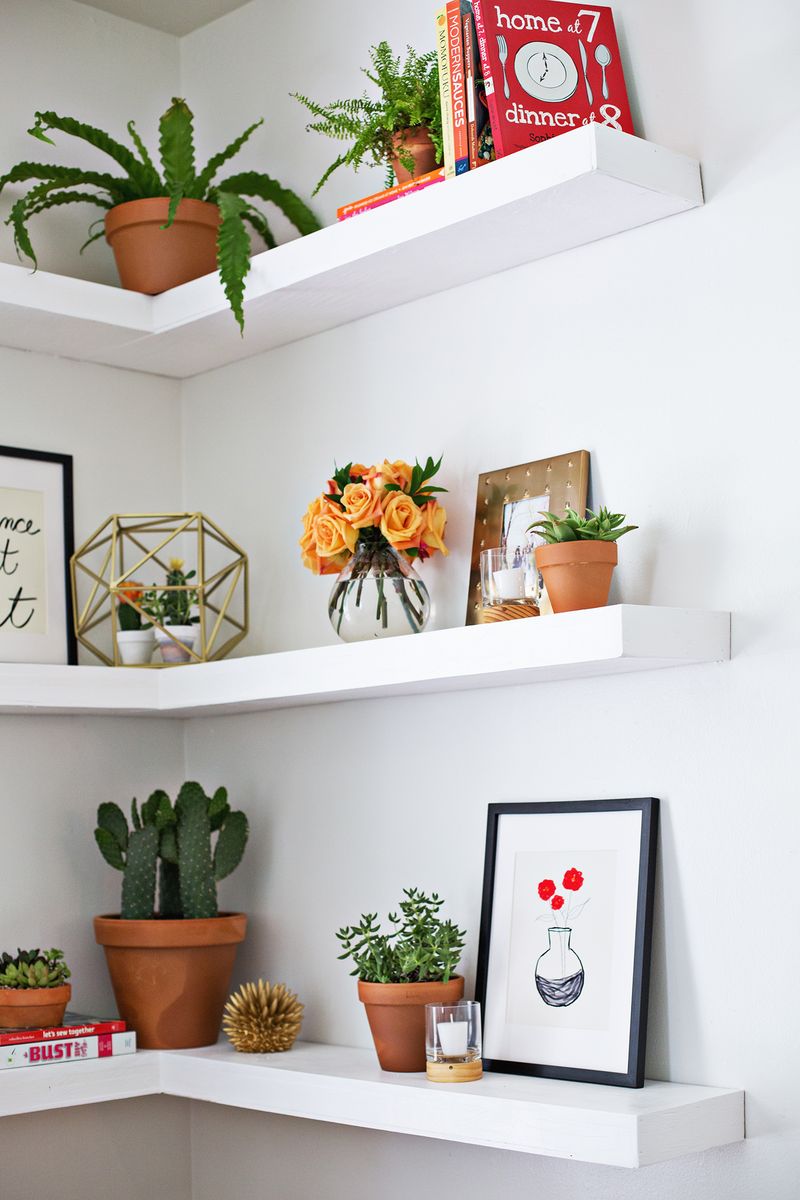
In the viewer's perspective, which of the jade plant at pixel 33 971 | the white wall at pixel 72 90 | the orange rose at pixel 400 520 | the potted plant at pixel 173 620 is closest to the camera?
the orange rose at pixel 400 520

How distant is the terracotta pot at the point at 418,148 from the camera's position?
5.61 feet

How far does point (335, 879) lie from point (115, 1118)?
19.6 inches

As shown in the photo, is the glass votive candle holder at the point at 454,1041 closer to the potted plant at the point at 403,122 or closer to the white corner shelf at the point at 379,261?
the white corner shelf at the point at 379,261

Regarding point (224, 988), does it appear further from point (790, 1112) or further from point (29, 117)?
point (29, 117)

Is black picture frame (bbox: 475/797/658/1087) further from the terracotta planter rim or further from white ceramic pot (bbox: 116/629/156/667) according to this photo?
white ceramic pot (bbox: 116/629/156/667)

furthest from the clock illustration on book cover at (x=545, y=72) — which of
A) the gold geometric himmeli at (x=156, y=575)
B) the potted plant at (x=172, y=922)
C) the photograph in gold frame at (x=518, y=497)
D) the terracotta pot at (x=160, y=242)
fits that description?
the potted plant at (x=172, y=922)

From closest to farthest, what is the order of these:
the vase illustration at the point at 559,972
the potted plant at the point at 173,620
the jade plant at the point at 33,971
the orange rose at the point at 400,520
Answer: the vase illustration at the point at 559,972
the orange rose at the point at 400,520
the jade plant at the point at 33,971
the potted plant at the point at 173,620

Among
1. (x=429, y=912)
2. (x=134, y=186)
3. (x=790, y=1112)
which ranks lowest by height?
(x=790, y=1112)

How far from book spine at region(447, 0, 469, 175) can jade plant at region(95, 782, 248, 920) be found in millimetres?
892

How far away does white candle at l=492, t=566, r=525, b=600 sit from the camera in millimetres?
1537

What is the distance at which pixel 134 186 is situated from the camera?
2018mm

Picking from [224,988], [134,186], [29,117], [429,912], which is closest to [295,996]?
[224,988]

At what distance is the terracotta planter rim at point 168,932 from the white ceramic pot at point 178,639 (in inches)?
14.3

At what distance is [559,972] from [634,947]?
0.35 ft
